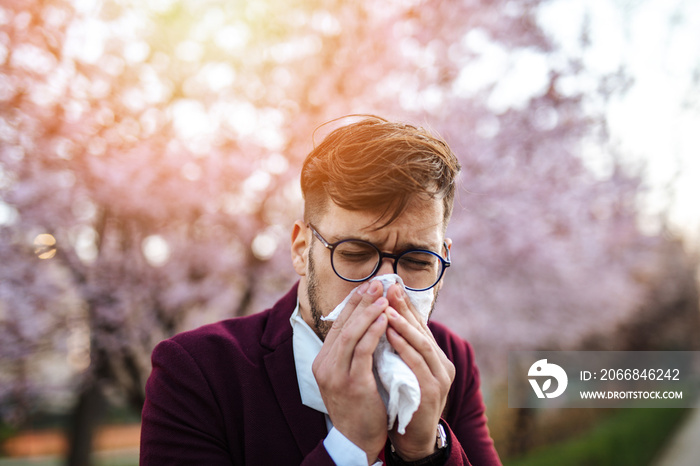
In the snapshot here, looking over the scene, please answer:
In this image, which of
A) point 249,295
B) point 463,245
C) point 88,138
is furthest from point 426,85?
point 88,138

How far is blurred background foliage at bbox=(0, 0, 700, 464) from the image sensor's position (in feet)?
15.5

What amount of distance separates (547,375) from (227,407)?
532 cm

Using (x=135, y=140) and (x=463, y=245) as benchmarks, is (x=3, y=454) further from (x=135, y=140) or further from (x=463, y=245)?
(x=463, y=245)

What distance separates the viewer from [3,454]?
6840 millimetres

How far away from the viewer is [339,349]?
6.15 ft

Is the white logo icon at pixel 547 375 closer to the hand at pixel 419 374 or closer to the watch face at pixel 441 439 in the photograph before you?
the watch face at pixel 441 439

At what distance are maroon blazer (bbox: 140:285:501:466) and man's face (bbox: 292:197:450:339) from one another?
34 cm

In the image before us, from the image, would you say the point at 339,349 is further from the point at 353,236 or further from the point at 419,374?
the point at 353,236

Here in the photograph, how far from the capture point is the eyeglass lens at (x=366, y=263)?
2.15 meters

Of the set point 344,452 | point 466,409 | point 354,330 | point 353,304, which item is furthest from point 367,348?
point 466,409

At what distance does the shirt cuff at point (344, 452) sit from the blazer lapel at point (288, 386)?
36 cm

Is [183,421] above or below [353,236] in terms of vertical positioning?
below

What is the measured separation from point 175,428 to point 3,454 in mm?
6715

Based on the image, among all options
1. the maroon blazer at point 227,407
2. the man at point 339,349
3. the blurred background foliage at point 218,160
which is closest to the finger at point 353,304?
the man at point 339,349
